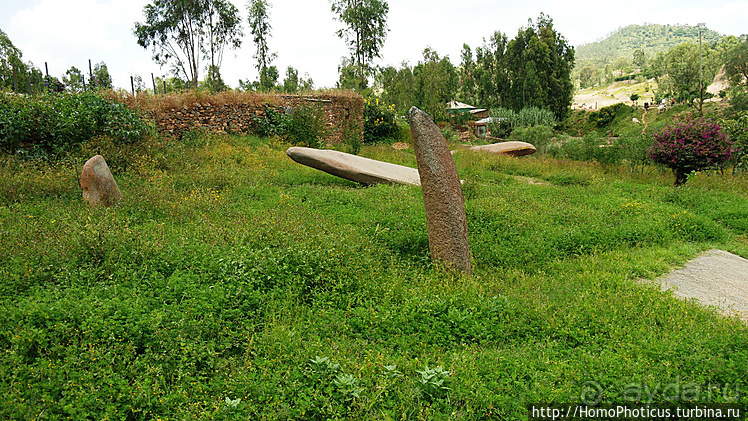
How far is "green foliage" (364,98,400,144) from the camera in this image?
20.6m

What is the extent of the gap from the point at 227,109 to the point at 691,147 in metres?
13.1

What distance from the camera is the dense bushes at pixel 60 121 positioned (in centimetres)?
926

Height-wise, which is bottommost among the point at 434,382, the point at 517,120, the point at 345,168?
the point at 434,382

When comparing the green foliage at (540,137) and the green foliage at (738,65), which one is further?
the green foliage at (738,65)

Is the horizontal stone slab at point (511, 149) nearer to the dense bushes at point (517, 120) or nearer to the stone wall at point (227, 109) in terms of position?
the stone wall at point (227, 109)

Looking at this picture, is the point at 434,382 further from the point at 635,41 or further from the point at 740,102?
the point at 635,41

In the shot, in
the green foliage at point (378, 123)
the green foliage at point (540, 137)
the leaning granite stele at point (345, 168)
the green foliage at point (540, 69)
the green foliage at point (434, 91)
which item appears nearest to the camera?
the leaning granite stele at point (345, 168)

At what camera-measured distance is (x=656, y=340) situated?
3.57 meters

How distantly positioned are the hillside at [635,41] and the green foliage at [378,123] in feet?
415

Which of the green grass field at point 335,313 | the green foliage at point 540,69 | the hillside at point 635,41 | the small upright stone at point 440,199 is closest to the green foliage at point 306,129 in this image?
the green grass field at point 335,313

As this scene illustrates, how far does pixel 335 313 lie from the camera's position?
421 centimetres

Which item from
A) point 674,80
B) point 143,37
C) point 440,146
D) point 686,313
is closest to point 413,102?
point 143,37

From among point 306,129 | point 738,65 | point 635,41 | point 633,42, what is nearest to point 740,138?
point 306,129

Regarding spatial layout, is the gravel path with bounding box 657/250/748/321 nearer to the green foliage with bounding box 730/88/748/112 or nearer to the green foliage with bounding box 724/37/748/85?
the green foliage with bounding box 730/88/748/112
